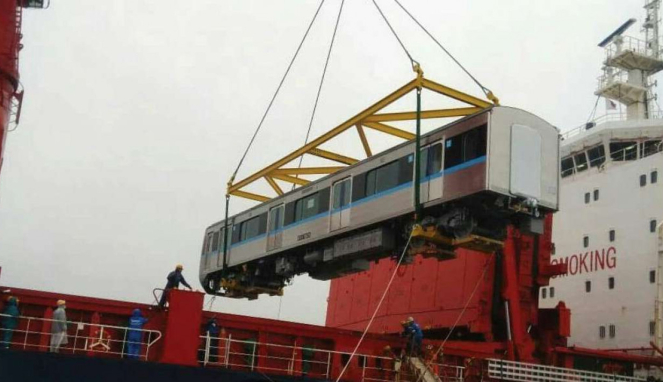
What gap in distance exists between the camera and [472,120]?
50.7ft

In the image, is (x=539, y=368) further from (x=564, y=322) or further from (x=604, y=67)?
(x=604, y=67)

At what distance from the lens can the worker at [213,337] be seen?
1571cm

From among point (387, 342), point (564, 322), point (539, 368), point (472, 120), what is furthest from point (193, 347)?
point (564, 322)

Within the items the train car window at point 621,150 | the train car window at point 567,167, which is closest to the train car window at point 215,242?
the train car window at point 567,167

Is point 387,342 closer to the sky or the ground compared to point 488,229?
closer to the ground

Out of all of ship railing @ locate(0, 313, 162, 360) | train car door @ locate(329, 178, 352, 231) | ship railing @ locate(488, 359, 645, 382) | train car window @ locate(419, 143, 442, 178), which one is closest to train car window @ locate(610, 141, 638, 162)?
ship railing @ locate(488, 359, 645, 382)

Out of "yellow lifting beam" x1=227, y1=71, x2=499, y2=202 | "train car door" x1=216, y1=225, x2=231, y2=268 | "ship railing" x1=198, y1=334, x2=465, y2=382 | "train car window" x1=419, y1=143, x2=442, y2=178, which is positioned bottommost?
"ship railing" x1=198, y1=334, x2=465, y2=382

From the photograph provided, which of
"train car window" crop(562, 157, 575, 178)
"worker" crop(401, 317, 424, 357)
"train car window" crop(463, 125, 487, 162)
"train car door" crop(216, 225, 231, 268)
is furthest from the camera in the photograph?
"train car window" crop(562, 157, 575, 178)

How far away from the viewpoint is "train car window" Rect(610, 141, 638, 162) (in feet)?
88.8

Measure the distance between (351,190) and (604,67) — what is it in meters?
17.8

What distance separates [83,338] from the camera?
49.3 ft

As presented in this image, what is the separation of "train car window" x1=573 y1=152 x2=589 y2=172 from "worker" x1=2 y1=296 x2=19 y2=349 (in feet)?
65.2

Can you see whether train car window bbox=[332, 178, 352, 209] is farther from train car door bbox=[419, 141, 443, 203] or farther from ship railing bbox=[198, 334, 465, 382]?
ship railing bbox=[198, 334, 465, 382]

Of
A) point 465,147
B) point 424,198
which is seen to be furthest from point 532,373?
point 465,147
